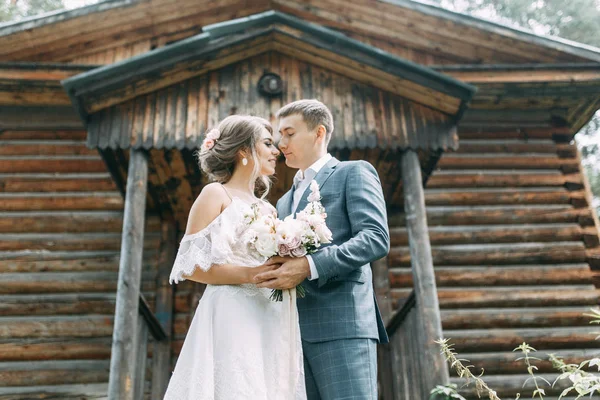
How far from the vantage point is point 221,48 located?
6.64 meters

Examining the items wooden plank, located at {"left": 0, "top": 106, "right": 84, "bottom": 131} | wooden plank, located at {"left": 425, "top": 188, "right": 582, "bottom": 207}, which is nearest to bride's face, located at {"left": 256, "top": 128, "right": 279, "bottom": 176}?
wooden plank, located at {"left": 425, "top": 188, "right": 582, "bottom": 207}

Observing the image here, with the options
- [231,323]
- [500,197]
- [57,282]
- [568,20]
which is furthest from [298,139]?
[568,20]

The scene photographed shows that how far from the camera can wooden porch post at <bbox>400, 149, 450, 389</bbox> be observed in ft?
18.3

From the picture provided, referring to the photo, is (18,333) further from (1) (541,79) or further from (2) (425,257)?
(1) (541,79)

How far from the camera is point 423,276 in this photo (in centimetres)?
601

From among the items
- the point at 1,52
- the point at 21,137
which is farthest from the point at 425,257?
the point at 1,52

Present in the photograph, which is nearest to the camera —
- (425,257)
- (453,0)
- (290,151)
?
(290,151)

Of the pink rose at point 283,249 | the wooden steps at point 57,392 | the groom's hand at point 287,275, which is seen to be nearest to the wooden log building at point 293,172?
the wooden steps at point 57,392

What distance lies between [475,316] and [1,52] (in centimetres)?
731

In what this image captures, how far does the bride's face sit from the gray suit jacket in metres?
0.32

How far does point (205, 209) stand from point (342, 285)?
0.82 metres

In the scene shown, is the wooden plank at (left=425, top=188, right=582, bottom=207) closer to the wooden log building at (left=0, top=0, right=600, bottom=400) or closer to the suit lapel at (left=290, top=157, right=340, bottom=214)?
the wooden log building at (left=0, top=0, right=600, bottom=400)

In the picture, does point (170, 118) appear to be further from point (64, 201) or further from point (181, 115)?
point (64, 201)

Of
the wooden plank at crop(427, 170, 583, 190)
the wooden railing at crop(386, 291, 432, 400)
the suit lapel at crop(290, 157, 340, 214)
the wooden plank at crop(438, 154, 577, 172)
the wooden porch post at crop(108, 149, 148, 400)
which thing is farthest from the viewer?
the wooden plank at crop(438, 154, 577, 172)
